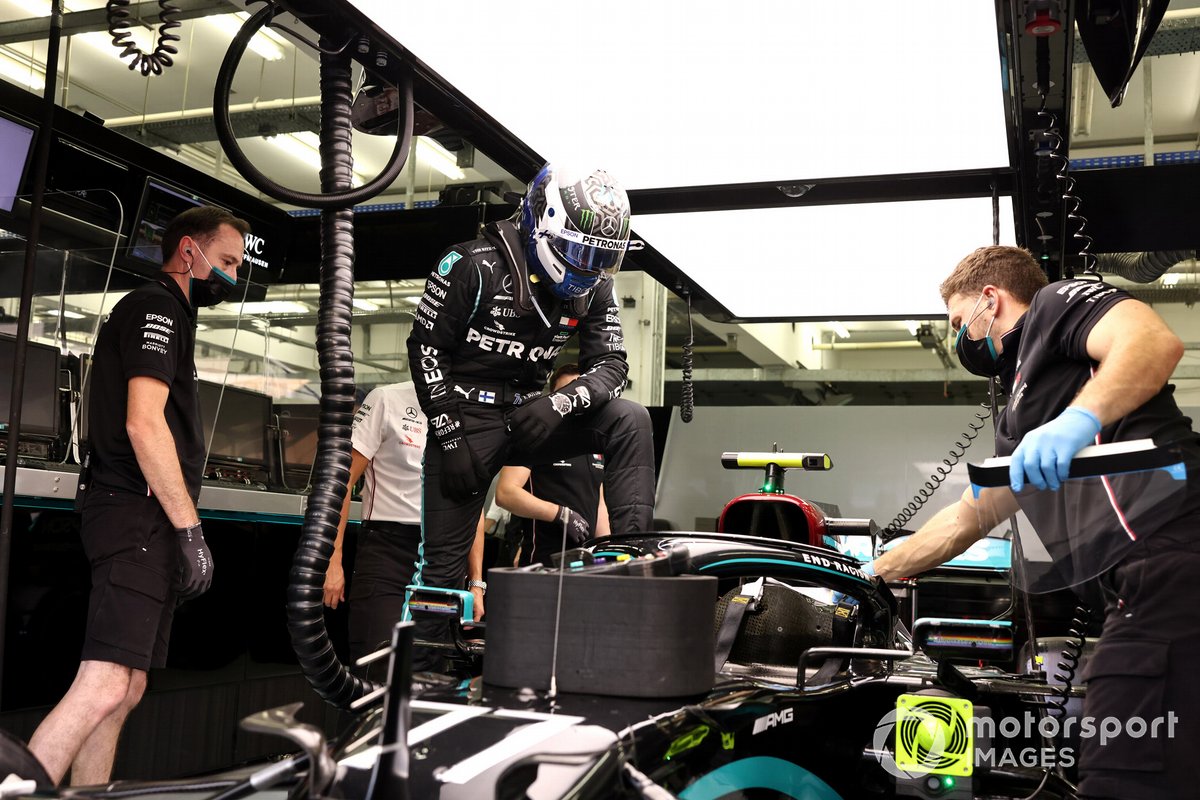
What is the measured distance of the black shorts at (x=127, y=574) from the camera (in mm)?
3008

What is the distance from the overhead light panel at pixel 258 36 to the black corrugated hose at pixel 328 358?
6.61m

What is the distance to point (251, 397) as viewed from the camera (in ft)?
19.0

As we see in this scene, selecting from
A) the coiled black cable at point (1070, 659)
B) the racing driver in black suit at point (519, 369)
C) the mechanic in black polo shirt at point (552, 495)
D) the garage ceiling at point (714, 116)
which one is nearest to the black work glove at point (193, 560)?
the racing driver in black suit at point (519, 369)

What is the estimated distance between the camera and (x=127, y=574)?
3.06 metres

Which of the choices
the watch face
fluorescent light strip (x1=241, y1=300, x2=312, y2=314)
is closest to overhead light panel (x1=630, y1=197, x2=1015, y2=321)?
the watch face

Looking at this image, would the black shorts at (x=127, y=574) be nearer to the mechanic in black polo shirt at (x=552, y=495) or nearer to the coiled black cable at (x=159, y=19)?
the coiled black cable at (x=159, y=19)

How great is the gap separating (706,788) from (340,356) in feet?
4.22

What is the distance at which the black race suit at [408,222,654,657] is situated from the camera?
285 centimetres

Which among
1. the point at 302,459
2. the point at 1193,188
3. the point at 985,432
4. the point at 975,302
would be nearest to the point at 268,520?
the point at 302,459

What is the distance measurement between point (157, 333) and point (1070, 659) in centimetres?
281

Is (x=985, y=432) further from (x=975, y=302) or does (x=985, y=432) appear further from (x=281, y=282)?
(x=975, y=302)

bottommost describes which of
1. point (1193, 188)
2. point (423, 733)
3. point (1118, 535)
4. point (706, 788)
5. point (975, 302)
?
point (706, 788)

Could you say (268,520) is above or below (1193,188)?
below

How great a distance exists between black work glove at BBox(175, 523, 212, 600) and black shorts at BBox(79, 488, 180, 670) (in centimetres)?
3
